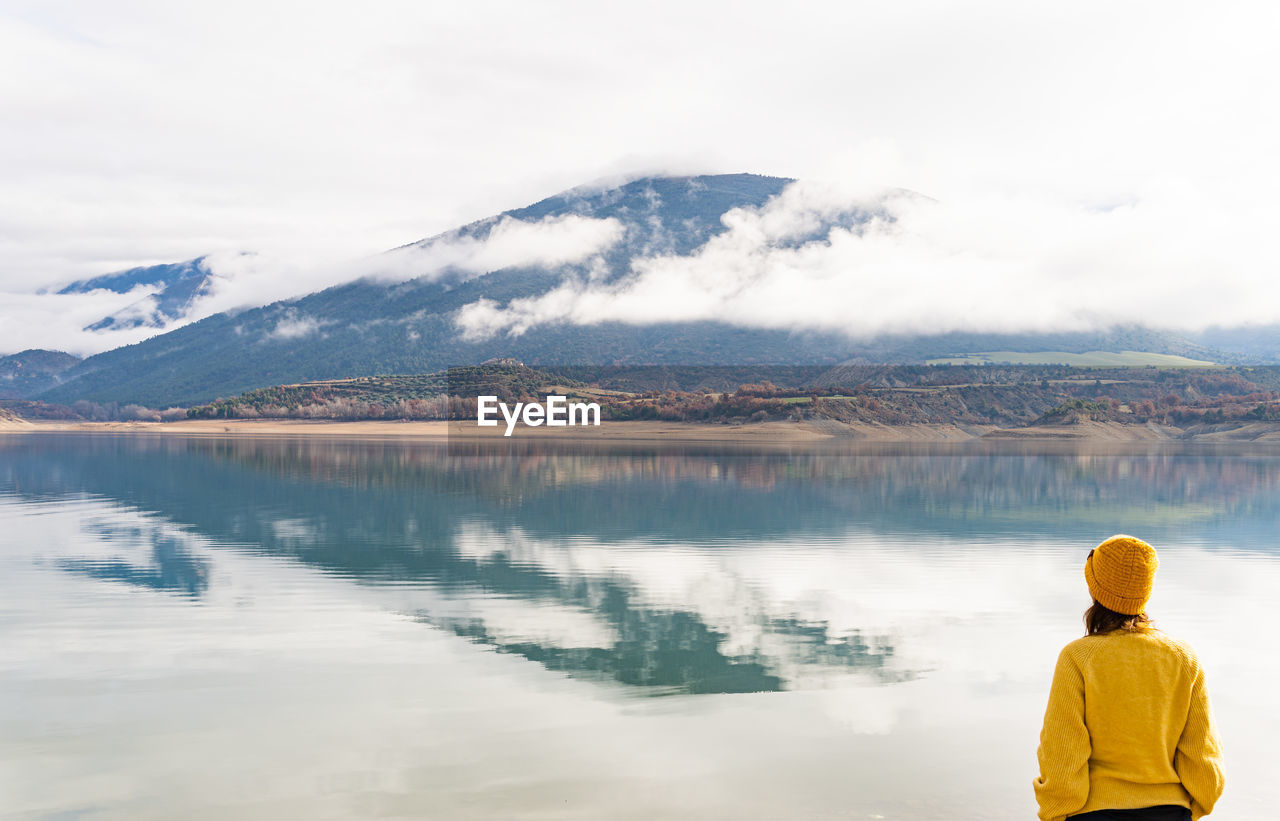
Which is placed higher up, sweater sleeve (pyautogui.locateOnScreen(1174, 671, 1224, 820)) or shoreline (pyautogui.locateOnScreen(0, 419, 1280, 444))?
sweater sleeve (pyautogui.locateOnScreen(1174, 671, 1224, 820))

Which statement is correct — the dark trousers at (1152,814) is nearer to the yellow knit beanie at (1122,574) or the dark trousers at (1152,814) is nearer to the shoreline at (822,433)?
A: the yellow knit beanie at (1122,574)

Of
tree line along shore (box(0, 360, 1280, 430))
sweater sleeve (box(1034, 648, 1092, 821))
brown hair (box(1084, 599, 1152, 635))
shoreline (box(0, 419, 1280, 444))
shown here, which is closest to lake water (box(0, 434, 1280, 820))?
sweater sleeve (box(1034, 648, 1092, 821))

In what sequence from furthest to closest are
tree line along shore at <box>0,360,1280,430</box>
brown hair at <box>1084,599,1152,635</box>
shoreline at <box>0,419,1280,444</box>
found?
tree line along shore at <box>0,360,1280,430</box> → shoreline at <box>0,419,1280,444</box> → brown hair at <box>1084,599,1152,635</box>

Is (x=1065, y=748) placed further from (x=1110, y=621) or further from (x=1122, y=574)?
(x=1122, y=574)

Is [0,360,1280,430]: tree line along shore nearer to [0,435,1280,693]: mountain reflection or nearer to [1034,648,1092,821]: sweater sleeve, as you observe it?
[0,435,1280,693]: mountain reflection

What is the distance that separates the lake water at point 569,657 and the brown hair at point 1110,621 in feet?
11.2

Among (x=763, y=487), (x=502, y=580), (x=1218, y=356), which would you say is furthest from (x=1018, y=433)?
(x=1218, y=356)

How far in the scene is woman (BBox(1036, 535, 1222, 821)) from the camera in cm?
329

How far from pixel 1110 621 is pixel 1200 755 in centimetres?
56

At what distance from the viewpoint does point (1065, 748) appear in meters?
3.39

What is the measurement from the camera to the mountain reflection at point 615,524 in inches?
430

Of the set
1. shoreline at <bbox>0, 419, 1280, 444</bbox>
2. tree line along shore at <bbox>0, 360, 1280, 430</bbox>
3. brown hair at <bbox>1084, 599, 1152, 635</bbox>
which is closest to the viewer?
brown hair at <bbox>1084, 599, 1152, 635</bbox>

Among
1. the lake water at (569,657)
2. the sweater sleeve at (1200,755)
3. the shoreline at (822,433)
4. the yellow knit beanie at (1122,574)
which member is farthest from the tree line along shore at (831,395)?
the yellow knit beanie at (1122,574)

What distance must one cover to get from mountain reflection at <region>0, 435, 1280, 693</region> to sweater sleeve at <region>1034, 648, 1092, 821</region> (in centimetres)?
567
